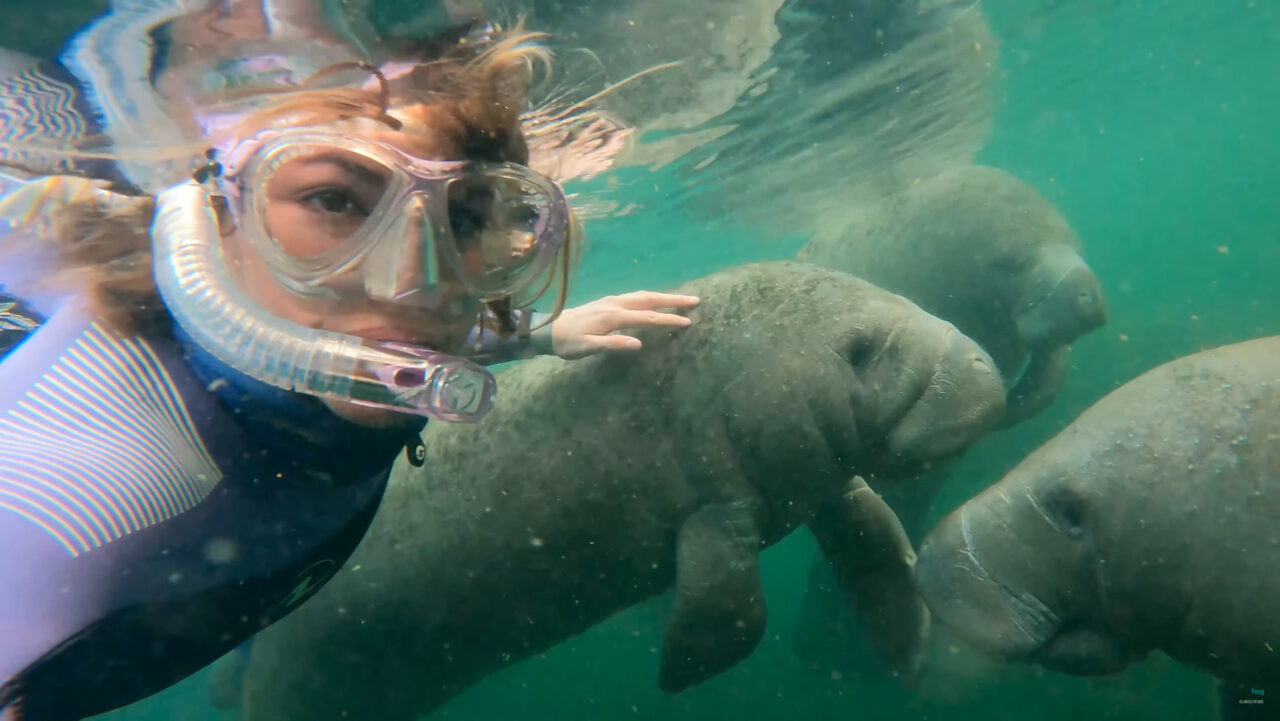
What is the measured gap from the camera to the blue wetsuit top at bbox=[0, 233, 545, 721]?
1.81m

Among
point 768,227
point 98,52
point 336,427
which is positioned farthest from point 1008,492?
point 768,227

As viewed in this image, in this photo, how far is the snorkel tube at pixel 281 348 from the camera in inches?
82.0

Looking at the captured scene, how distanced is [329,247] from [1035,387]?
315 inches

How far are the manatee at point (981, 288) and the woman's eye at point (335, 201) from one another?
20.4 feet

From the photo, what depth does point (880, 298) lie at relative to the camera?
414 cm

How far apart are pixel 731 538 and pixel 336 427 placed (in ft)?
7.60

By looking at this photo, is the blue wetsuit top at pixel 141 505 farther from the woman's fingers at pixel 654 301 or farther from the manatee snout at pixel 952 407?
the manatee snout at pixel 952 407

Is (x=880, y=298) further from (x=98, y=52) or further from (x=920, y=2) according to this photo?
(x=920, y=2)

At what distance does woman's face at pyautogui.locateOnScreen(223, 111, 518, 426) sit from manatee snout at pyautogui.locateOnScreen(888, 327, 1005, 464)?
2.56m

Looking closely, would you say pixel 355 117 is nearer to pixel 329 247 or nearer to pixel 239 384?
pixel 329 247

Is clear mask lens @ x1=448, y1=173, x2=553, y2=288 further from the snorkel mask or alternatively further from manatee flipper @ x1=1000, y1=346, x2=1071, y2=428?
manatee flipper @ x1=1000, y1=346, x2=1071, y2=428

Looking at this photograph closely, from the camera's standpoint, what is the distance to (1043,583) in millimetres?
3496

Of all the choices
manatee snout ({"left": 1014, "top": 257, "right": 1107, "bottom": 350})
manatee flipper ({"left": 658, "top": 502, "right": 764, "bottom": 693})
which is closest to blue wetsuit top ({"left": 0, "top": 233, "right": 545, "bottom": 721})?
manatee flipper ({"left": 658, "top": 502, "right": 764, "bottom": 693})

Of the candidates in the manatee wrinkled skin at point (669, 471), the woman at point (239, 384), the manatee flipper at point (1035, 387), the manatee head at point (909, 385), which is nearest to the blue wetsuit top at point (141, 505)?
the woman at point (239, 384)
